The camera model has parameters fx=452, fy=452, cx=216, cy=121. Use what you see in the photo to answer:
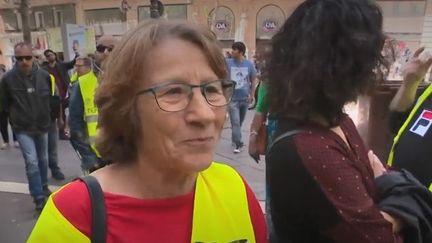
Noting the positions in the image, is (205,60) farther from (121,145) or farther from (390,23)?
(390,23)

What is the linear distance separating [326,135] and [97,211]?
71 centimetres

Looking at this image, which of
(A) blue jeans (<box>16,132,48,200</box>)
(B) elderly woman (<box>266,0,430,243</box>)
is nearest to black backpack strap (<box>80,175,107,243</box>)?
(B) elderly woman (<box>266,0,430,243</box>)

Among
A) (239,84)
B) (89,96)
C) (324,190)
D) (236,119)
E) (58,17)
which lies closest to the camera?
(324,190)

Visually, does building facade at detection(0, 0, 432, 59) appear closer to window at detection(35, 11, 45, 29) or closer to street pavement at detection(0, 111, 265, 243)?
window at detection(35, 11, 45, 29)

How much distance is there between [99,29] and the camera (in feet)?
88.7

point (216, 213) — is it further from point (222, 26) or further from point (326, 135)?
point (222, 26)

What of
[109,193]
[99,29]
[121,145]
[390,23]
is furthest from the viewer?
[99,29]

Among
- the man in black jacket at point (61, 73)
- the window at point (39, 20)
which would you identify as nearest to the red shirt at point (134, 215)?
the man in black jacket at point (61, 73)

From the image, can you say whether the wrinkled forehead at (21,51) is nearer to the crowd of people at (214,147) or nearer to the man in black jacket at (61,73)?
the man in black jacket at (61,73)

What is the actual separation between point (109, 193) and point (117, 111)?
24 cm

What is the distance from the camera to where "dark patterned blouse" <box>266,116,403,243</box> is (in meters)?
1.29

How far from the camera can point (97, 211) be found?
1.22 metres

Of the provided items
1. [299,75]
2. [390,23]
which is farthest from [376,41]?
[390,23]

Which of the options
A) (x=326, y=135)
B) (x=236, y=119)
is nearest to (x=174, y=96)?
(x=326, y=135)
